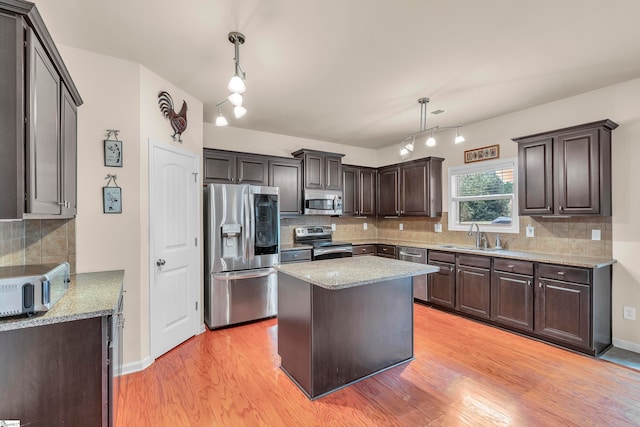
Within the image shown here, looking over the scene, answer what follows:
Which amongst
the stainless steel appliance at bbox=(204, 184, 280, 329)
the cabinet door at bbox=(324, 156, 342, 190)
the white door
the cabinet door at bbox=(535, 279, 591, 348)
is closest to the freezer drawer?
the stainless steel appliance at bbox=(204, 184, 280, 329)

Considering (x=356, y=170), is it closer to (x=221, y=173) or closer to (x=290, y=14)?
(x=221, y=173)

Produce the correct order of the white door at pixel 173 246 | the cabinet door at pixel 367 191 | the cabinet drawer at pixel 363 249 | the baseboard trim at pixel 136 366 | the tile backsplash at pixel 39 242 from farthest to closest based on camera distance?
the cabinet door at pixel 367 191
the cabinet drawer at pixel 363 249
the white door at pixel 173 246
the baseboard trim at pixel 136 366
the tile backsplash at pixel 39 242

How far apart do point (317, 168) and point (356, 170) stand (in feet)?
3.05

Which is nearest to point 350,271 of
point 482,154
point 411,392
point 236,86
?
point 411,392

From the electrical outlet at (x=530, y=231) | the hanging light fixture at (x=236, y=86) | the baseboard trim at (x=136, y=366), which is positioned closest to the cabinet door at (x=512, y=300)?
the electrical outlet at (x=530, y=231)

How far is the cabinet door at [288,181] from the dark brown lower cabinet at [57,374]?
307cm

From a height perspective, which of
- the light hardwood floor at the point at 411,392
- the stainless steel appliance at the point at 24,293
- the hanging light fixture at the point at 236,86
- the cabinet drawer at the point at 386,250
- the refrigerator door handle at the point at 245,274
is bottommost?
the light hardwood floor at the point at 411,392

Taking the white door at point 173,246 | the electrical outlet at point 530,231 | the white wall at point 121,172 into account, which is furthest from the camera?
the electrical outlet at point 530,231

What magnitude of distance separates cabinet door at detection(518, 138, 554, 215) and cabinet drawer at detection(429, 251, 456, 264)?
98 centimetres

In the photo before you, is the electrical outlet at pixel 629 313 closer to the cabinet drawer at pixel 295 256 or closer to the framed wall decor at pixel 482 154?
the framed wall decor at pixel 482 154

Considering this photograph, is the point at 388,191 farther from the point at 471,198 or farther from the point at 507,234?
the point at 507,234

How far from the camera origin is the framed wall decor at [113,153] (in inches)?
100

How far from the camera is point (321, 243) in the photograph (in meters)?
4.89

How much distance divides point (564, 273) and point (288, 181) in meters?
3.52
